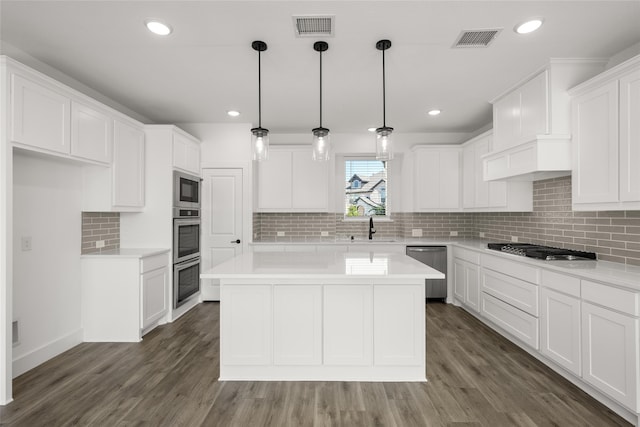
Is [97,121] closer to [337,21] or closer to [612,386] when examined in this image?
[337,21]

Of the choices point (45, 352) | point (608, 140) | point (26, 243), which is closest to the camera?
point (608, 140)

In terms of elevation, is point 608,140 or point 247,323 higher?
point 608,140

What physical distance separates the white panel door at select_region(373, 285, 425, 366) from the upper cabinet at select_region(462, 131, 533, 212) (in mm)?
2184

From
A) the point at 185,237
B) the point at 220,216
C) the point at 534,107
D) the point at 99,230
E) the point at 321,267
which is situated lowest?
the point at 321,267

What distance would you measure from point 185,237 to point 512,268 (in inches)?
145

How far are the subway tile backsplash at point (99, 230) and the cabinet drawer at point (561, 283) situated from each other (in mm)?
4253

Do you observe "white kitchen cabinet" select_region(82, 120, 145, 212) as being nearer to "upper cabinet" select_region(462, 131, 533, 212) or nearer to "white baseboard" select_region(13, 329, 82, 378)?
"white baseboard" select_region(13, 329, 82, 378)

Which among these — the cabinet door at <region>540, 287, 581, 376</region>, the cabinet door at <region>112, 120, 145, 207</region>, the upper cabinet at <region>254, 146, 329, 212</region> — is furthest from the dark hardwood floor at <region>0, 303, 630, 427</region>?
the upper cabinet at <region>254, 146, 329, 212</region>

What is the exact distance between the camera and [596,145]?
2449 mm

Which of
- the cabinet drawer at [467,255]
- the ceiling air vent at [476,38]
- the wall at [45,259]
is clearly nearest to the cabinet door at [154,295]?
the wall at [45,259]

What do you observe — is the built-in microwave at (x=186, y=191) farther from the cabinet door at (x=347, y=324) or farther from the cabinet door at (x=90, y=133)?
the cabinet door at (x=347, y=324)

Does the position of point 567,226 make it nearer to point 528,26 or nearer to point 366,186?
point 528,26

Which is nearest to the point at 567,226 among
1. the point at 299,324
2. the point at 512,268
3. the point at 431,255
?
the point at 512,268

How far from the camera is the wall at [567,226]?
254 centimetres
